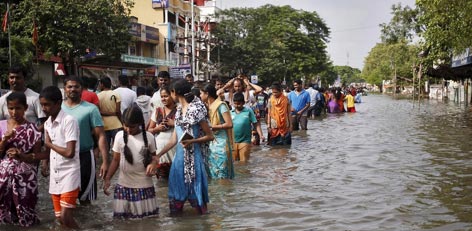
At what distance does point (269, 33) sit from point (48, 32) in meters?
37.9

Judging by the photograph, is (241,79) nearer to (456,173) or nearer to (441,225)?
(456,173)

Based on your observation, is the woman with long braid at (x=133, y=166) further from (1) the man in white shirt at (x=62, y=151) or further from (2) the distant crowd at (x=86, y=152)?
(1) the man in white shirt at (x=62, y=151)

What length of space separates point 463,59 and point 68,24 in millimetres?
16557

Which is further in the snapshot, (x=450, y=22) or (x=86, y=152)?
(x=450, y=22)

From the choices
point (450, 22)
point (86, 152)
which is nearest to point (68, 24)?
point (450, 22)

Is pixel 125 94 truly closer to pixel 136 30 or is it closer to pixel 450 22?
pixel 450 22

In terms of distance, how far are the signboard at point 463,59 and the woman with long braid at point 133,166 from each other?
17.8 m

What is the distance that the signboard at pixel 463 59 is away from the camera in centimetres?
2249

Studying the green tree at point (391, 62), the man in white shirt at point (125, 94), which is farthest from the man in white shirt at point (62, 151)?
the green tree at point (391, 62)

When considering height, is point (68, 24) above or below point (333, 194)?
→ above

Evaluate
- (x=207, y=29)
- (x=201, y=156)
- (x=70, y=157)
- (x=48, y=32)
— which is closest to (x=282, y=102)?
(x=201, y=156)

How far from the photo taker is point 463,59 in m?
24.4

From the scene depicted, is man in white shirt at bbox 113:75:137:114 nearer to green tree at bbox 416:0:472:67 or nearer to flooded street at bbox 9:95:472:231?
flooded street at bbox 9:95:472:231

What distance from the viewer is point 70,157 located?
17.5 ft
